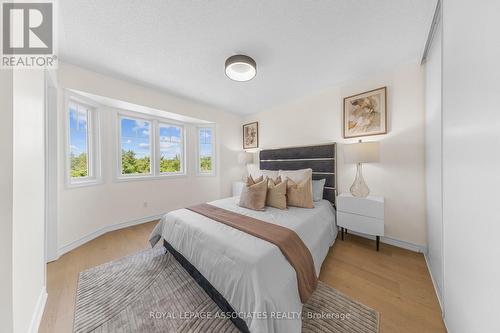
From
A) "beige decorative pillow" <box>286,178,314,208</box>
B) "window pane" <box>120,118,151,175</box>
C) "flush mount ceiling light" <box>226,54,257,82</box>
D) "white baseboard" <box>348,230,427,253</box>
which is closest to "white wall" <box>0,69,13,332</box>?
"flush mount ceiling light" <box>226,54,257,82</box>

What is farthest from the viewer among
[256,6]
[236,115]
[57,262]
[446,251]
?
[236,115]

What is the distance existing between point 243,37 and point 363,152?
197cm

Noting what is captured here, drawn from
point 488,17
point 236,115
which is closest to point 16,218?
point 488,17

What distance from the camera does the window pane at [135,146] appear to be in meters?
3.13

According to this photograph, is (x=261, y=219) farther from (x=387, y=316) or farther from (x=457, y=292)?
(x=457, y=292)

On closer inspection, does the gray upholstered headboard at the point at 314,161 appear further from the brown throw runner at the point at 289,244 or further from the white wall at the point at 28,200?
the white wall at the point at 28,200

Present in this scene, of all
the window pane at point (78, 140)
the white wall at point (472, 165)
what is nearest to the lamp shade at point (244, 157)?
the window pane at point (78, 140)

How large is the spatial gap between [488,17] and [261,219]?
1.85m

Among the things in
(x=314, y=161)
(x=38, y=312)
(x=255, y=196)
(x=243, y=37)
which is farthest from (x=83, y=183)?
(x=314, y=161)

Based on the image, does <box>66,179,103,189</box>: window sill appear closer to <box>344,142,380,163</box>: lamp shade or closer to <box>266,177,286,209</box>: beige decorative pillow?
<box>266,177,286,209</box>: beige decorative pillow

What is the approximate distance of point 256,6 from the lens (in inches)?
53.4

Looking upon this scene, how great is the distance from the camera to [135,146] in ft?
10.8

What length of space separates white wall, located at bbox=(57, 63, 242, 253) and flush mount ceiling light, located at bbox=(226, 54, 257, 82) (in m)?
1.72

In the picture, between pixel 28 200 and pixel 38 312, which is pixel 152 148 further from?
pixel 38 312
